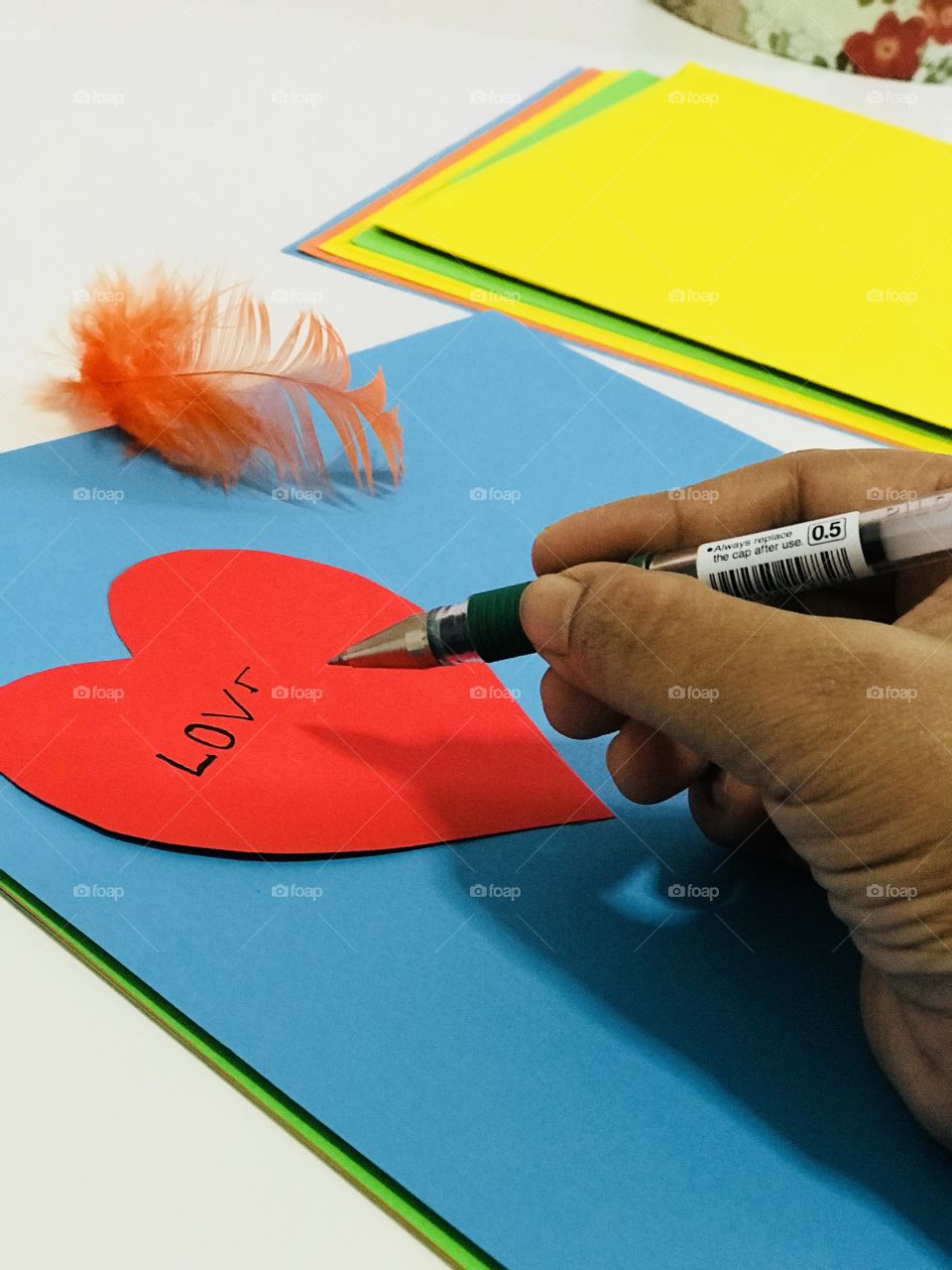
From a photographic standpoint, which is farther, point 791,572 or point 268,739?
point 268,739

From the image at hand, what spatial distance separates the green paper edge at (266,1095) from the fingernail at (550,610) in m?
0.27

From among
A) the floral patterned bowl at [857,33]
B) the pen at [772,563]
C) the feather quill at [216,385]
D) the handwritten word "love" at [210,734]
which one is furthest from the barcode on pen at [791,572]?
the floral patterned bowl at [857,33]

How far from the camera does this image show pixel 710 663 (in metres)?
0.62

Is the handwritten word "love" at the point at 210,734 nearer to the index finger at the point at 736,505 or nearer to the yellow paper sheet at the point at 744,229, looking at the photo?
the index finger at the point at 736,505

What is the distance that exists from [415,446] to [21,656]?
394 mm

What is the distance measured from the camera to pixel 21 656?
33.4 inches

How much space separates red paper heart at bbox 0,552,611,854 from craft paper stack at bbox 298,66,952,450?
518 mm

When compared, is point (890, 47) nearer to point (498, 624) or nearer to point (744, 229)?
point (744, 229)

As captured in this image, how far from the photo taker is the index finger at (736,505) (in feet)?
2.52

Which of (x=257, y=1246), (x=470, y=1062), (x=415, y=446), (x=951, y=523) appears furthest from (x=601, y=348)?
(x=257, y=1246)

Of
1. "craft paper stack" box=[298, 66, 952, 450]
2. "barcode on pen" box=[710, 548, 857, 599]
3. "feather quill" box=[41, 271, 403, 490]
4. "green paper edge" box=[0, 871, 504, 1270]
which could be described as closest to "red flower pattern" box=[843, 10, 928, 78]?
"craft paper stack" box=[298, 66, 952, 450]

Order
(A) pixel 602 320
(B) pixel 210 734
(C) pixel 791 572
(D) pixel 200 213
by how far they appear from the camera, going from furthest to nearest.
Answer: (D) pixel 200 213
(A) pixel 602 320
(B) pixel 210 734
(C) pixel 791 572

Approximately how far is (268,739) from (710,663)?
0.31 meters

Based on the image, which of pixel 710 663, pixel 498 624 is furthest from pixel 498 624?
pixel 710 663
